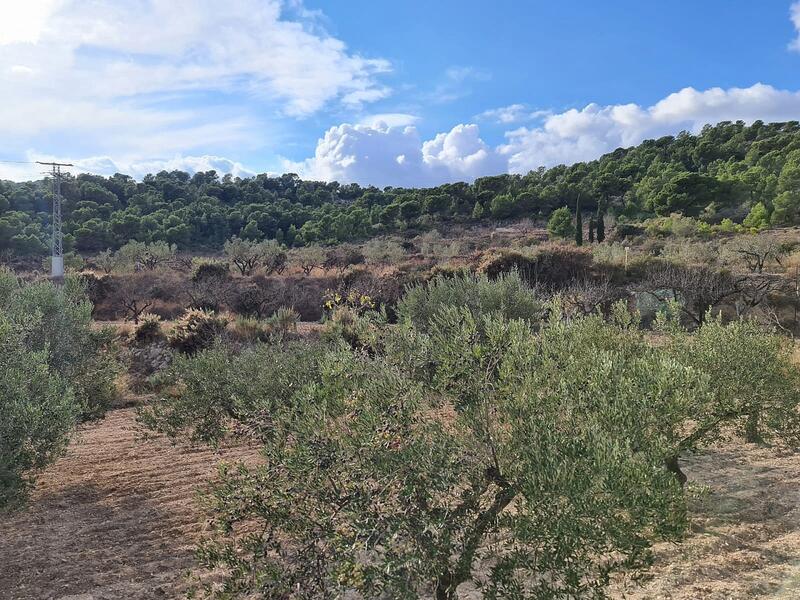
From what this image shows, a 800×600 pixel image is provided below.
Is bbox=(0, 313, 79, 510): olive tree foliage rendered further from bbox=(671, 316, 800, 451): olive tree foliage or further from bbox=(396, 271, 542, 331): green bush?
bbox=(396, 271, 542, 331): green bush

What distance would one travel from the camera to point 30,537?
6.79 meters

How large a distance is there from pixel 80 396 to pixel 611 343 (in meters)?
8.69

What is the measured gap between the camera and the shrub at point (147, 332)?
1862 centimetres

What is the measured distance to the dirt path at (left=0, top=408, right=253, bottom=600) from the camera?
5695 mm

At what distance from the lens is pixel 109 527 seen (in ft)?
23.1

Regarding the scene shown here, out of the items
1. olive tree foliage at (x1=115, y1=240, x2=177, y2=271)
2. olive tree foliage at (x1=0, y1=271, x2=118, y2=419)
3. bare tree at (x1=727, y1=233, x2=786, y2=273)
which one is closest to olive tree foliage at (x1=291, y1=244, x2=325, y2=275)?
olive tree foliage at (x1=115, y1=240, x2=177, y2=271)

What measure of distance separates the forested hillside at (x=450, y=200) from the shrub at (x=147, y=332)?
3212cm

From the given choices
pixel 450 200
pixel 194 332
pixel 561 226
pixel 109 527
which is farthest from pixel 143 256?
pixel 450 200

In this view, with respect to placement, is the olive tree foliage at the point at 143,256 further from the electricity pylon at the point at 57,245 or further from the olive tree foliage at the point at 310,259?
the olive tree foliage at the point at 310,259

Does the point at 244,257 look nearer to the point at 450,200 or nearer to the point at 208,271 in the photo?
the point at 208,271

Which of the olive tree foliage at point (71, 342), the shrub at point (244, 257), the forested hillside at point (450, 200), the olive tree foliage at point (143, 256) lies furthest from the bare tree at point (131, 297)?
the forested hillside at point (450, 200)

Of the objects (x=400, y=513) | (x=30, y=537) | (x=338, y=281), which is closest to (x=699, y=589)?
(x=400, y=513)

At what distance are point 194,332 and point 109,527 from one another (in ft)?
38.3

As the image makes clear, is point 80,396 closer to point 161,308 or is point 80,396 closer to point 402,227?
point 161,308
